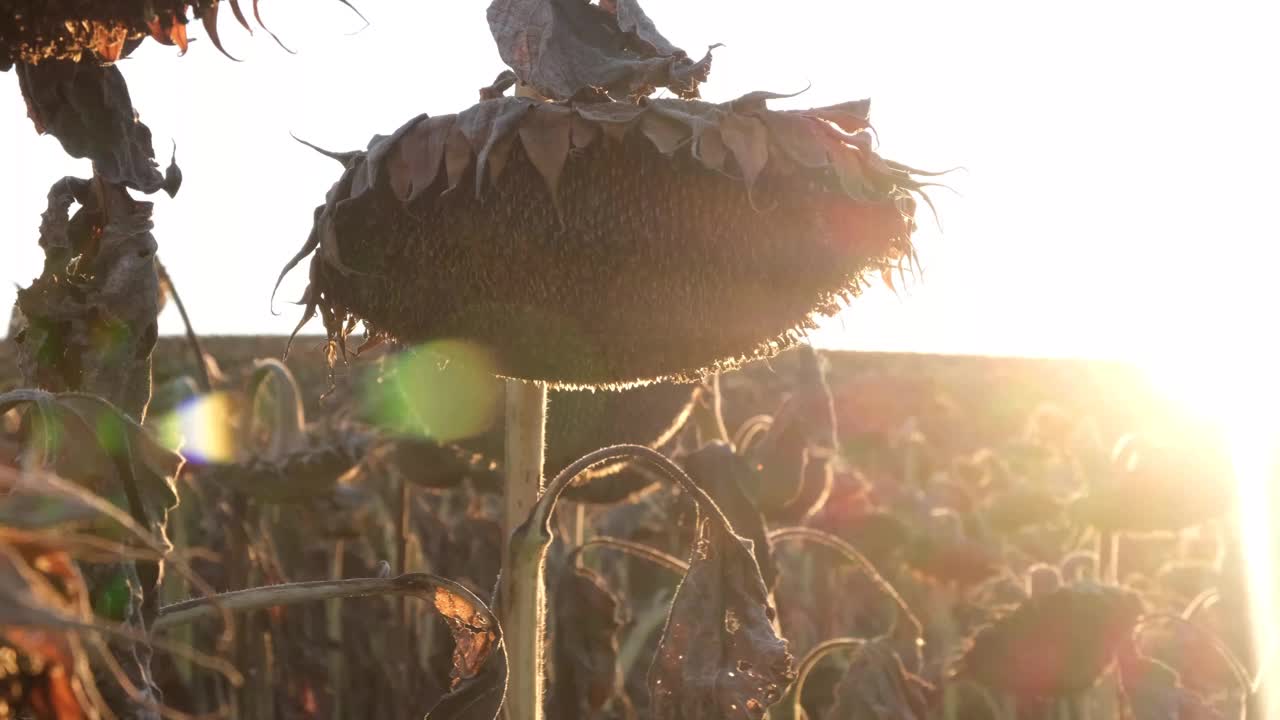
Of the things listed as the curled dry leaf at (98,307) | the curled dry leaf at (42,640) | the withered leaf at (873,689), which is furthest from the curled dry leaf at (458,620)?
the withered leaf at (873,689)

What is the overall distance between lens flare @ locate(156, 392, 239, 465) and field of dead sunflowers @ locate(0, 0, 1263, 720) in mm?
20

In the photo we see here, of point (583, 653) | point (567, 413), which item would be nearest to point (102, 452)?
point (583, 653)

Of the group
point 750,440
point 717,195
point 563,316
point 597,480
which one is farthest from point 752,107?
point 750,440

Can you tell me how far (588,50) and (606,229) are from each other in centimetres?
26

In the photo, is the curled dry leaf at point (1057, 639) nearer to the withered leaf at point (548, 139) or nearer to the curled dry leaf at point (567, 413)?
the curled dry leaf at point (567, 413)

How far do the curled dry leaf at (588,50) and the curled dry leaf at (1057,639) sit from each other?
74.9 inches

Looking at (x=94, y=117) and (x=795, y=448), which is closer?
(x=94, y=117)

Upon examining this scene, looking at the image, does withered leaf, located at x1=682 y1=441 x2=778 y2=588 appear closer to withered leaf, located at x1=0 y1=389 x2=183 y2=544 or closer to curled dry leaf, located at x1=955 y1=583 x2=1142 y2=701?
curled dry leaf, located at x1=955 y1=583 x2=1142 y2=701

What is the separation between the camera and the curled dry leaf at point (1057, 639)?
3.53m

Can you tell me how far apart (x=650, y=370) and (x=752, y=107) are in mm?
637

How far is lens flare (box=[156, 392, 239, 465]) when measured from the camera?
4047 millimetres

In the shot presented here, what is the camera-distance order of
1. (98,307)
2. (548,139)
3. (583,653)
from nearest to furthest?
1. (548,139)
2. (98,307)
3. (583,653)

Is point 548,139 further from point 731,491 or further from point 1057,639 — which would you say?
point 1057,639

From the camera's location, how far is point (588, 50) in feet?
6.99
